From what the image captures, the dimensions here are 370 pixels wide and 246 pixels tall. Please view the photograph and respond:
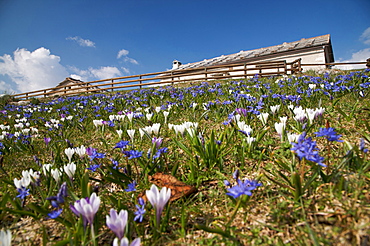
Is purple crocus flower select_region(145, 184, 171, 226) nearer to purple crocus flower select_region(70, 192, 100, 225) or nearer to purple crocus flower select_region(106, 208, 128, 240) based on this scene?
purple crocus flower select_region(106, 208, 128, 240)

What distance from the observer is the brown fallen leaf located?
1.69m

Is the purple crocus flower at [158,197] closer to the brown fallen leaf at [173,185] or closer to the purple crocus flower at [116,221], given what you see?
the purple crocus flower at [116,221]

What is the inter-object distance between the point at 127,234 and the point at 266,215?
0.93m

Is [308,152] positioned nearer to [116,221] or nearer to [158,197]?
[158,197]

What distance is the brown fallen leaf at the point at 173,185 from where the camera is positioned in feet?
5.54

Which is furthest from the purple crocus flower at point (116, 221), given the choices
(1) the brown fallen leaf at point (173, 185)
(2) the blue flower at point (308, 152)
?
(2) the blue flower at point (308, 152)

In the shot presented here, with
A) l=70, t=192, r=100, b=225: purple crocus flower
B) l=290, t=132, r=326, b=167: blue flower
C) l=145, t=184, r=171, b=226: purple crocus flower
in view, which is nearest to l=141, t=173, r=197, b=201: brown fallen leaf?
l=145, t=184, r=171, b=226: purple crocus flower

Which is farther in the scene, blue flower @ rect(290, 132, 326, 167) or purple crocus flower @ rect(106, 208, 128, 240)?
blue flower @ rect(290, 132, 326, 167)

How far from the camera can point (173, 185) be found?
178cm

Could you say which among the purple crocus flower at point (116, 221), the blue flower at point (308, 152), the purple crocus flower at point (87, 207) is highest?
the blue flower at point (308, 152)

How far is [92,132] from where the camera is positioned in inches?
173

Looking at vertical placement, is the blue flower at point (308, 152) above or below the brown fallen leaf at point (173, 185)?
above

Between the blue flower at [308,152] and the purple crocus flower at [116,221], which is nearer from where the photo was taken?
the purple crocus flower at [116,221]

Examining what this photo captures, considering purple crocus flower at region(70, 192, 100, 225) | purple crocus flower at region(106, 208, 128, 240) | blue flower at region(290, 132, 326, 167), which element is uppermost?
blue flower at region(290, 132, 326, 167)
